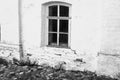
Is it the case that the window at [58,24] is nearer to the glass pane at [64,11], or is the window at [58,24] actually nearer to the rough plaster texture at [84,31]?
the glass pane at [64,11]

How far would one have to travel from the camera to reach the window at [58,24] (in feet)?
24.7

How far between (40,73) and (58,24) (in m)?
1.79

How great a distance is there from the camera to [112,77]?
6562 mm

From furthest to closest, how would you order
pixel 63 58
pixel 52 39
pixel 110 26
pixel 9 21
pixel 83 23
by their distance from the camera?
pixel 9 21 → pixel 52 39 → pixel 63 58 → pixel 83 23 → pixel 110 26

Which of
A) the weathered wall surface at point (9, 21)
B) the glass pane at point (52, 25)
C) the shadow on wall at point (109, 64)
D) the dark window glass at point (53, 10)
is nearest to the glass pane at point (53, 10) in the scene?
the dark window glass at point (53, 10)

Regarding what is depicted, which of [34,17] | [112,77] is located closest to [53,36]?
[34,17]

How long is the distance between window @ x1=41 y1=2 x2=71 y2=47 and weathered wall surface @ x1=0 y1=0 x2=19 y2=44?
1344 mm

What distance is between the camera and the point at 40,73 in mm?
7129

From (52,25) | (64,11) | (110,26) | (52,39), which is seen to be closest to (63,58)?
(52,39)

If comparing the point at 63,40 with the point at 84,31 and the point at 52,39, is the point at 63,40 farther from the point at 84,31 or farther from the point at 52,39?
the point at 84,31

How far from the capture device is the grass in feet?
22.0

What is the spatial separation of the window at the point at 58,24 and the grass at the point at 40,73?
922mm

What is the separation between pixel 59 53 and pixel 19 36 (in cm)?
178

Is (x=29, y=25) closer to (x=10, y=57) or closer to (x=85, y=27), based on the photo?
(x=10, y=57)
